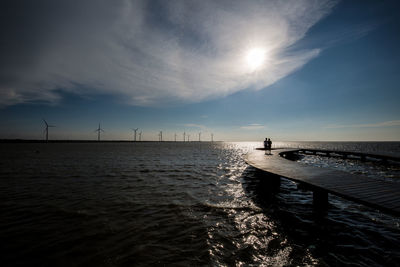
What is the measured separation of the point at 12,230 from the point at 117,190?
16.3ft

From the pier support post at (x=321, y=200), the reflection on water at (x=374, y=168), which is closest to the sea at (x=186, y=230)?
the pier support post at (x=321, y=200)

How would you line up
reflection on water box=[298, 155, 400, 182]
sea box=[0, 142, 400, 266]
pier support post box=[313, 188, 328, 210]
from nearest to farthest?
sea box=[0, 142, 400, 266] < pier support post box=[313, 188, 328, 210] < reflection on water box=[298, 155, 400, 182]

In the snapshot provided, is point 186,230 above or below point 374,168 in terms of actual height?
above

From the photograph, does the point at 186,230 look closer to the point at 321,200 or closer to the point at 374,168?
the point at 321,200

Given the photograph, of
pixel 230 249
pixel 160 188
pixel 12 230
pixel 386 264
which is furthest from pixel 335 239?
pixel 12 230

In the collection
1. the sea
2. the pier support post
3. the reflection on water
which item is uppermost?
the pier support post

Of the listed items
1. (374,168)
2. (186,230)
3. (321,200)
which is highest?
(321,200)

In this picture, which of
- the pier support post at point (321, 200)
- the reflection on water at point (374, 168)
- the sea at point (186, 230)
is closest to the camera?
the sea at point (186, 230)

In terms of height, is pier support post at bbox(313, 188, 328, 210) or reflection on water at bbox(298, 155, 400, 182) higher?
pier support post at bbox(313, 188, 328, 210)

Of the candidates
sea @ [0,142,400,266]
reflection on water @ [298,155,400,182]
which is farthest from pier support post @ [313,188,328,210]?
reflection on water @ [298,155,400,182]

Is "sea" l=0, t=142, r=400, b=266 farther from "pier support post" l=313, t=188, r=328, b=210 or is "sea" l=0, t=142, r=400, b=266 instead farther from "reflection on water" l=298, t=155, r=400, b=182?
"reflection on water" l=298, t=155, r=400, b=182

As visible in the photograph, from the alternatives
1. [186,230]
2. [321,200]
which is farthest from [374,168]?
[186,230]

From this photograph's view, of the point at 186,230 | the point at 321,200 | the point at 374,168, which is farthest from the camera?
the point at 374,168

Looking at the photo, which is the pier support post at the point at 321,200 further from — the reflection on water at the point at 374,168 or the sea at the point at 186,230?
the reflection on water at the point at 374,168
